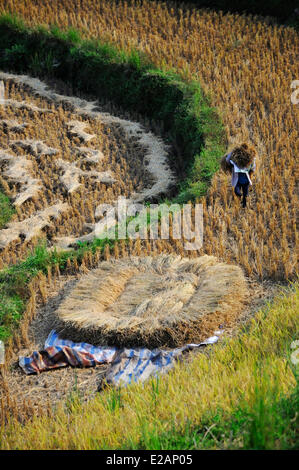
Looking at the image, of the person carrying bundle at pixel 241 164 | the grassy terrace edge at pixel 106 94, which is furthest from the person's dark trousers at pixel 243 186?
the grassy terrace edge at pixel 106 94

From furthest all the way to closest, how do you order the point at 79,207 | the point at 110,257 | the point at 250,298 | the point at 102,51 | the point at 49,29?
1. the point at 49,29
2. the point at 102,51
3. the point at 79,207
4. the point at 110,257
5. the point at 250,298

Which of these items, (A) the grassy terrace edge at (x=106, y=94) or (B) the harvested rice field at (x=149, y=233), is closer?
(B) the harvested rice field at (x=149, y=233)

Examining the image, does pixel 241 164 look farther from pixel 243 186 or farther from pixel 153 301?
pixel 153 301

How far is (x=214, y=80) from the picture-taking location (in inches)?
372

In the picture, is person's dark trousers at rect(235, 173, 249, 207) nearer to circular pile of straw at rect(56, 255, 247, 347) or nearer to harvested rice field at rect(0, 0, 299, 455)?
harvested rice field at rect(0, 0, 299, 455)

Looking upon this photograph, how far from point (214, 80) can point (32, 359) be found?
5.83 m

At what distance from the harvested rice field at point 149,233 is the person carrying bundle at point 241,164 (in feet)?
0.06

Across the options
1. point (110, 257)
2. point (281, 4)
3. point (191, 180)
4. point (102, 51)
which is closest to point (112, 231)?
point (110, 257)

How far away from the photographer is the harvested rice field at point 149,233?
3.48m

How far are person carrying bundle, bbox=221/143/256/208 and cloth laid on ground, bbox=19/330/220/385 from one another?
5.31 feet

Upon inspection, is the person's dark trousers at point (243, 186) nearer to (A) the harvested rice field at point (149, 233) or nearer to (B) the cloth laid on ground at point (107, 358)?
(A) the harvested rice field at point (149, 233)

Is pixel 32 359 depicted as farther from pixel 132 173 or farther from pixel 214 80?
pixel 214 80

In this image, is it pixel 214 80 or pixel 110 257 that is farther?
pixel 214 80

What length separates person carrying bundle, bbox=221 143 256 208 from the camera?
550 cm
